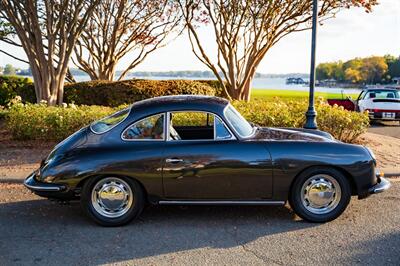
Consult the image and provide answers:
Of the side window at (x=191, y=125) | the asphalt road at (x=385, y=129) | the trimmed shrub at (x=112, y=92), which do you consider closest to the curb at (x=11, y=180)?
the side window at (x=191, y=125)

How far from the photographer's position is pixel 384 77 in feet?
270

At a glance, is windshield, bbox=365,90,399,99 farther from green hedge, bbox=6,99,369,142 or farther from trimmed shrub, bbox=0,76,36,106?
trimmed shrub, bbox=0,76,36,106

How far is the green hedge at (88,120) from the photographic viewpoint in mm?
9000

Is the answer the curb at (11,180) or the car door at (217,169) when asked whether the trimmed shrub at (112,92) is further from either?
the car door at (217,169)

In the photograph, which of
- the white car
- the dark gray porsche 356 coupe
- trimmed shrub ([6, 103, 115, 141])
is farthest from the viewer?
the white car

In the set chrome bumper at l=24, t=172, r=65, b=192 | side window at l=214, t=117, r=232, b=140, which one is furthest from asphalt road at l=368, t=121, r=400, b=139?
chrome bumper at l=24, t=172, r=65, b=192

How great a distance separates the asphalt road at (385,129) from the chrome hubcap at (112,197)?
32.1 ft

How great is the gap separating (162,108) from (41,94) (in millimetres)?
8443

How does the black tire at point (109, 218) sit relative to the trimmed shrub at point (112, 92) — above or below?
below

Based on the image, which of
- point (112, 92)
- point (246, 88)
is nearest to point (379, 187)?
point (112, 92)

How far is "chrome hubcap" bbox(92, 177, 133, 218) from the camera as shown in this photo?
4.75 meters

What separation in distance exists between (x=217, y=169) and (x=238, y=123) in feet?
2.13

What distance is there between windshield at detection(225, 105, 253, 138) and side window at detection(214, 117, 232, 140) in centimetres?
11

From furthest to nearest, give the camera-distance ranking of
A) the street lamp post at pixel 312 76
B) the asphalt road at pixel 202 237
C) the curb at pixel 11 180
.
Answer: the street lamp post at pixel 312 76, the curb at pixel 11 180, the asphalt road at pixel 202 237
